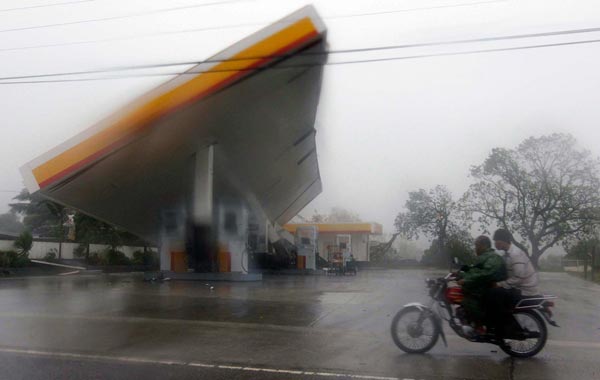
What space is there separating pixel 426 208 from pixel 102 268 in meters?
21.7

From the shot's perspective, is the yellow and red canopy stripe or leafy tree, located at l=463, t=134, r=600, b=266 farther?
leafy tree, located at l=463, t=134, r=600, b=266

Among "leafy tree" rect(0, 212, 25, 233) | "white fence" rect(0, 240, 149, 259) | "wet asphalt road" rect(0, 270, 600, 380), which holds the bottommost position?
"wet asphalt road" rect(0, 270, 600, 380)

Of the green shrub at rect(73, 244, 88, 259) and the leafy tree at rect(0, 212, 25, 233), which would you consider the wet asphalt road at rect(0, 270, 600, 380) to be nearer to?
the green shrub at rect(73, 244, 88, 259)

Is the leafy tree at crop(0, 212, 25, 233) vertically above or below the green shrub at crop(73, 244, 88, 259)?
above

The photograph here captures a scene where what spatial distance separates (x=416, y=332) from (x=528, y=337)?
4.43 ft

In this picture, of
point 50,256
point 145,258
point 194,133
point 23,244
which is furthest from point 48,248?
point 194,133

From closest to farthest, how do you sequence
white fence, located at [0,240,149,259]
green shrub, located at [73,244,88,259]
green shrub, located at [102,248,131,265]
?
1. white fence, located at [0,240,149,259]
2. green shrub, located at [102,248,131,265]
3. green shrub, located at [73,244,88,259]

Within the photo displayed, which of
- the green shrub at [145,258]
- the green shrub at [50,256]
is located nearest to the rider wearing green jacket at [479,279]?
the green shrub at [50,256]

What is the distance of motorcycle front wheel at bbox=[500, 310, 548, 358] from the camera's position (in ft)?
23.1

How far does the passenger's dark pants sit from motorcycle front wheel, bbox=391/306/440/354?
0.71 metres

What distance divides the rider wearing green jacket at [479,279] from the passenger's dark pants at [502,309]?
11 cm

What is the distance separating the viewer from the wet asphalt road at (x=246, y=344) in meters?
6.43

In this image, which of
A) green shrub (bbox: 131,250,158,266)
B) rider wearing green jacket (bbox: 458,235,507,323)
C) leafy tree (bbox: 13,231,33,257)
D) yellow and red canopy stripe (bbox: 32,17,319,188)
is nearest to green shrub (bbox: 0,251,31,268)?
leafy tree (bbox: 13,231,33,257)

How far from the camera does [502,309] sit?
7086mm
